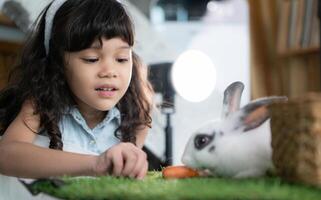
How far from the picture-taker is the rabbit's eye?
0.42m

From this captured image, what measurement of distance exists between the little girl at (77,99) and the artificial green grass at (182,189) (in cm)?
5

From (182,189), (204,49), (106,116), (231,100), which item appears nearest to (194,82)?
(106,116)

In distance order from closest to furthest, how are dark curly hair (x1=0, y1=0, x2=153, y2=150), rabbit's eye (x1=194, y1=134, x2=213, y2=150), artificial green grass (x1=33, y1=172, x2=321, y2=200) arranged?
artificial green grass (x1=33, y1=172, x2=321, y2=200) < rabbit's eye (x1=194, y1=134, x2=213, y2=150) < dark curly hair (x1=0, y1=0, x2=153, y2=150)

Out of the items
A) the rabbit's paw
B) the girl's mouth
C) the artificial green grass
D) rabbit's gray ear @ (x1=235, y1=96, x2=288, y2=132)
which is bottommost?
the rabbit's paw

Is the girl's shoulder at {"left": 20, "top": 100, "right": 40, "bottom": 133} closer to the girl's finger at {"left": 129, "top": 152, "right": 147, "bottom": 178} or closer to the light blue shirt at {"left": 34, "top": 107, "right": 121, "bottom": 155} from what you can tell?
the light blue shirt at {"left": 34, "top": 107, "right": 121, "bottom": 155}

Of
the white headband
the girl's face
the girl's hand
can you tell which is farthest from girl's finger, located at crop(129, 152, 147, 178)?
the white headband

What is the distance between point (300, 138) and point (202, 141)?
Result: 97 millimetres

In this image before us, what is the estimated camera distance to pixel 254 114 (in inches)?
16.0

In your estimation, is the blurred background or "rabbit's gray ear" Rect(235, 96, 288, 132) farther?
the blurred background

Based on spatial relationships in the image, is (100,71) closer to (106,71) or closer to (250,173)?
(106,71)

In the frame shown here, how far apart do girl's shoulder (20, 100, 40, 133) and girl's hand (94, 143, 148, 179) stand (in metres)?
0.15

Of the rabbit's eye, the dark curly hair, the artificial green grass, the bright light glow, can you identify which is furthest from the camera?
the bright light glow

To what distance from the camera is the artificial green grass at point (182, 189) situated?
1.04ft

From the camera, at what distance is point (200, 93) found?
0.71 m
